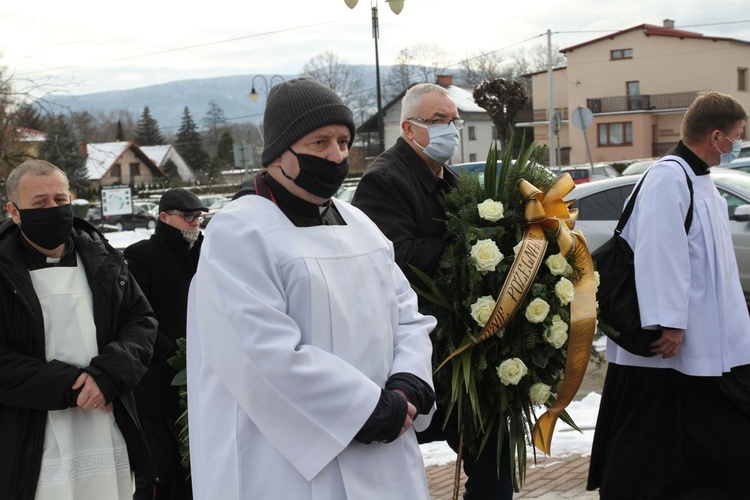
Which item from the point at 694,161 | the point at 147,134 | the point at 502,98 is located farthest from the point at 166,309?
the point at 147,134

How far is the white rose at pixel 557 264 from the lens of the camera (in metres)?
3.90

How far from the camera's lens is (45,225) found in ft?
12.9

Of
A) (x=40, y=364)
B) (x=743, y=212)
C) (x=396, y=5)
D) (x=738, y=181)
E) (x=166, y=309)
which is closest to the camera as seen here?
(x=40, y=364)

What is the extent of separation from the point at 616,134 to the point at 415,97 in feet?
191

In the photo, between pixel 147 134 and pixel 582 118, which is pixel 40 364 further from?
pixel 147 134

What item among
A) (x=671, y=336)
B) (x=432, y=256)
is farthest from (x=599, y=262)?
(x=432, y=256)

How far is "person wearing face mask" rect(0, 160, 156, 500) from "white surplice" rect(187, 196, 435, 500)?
120 centimetres

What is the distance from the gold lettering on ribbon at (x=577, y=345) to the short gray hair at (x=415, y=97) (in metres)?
1.01

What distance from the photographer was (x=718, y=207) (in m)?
4.66

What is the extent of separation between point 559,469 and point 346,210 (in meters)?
3.20

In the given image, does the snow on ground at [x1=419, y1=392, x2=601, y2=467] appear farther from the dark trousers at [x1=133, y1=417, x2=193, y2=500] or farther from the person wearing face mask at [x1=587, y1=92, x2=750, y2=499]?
the dark trousers at [x1=133, y1=417, x2=193, y2=500]

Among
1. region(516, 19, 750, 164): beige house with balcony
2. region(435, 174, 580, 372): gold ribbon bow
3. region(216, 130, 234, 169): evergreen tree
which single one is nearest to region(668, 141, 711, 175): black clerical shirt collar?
region(435, 174, 580, 372): gold ribbon bow

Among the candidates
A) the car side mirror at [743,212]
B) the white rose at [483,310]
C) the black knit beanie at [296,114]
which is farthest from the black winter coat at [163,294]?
the car side mirror at [743,212]

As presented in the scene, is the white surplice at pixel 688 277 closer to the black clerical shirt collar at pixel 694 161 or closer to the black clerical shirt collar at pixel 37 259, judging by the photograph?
the black clerical shirt collar at pixel 694 161
